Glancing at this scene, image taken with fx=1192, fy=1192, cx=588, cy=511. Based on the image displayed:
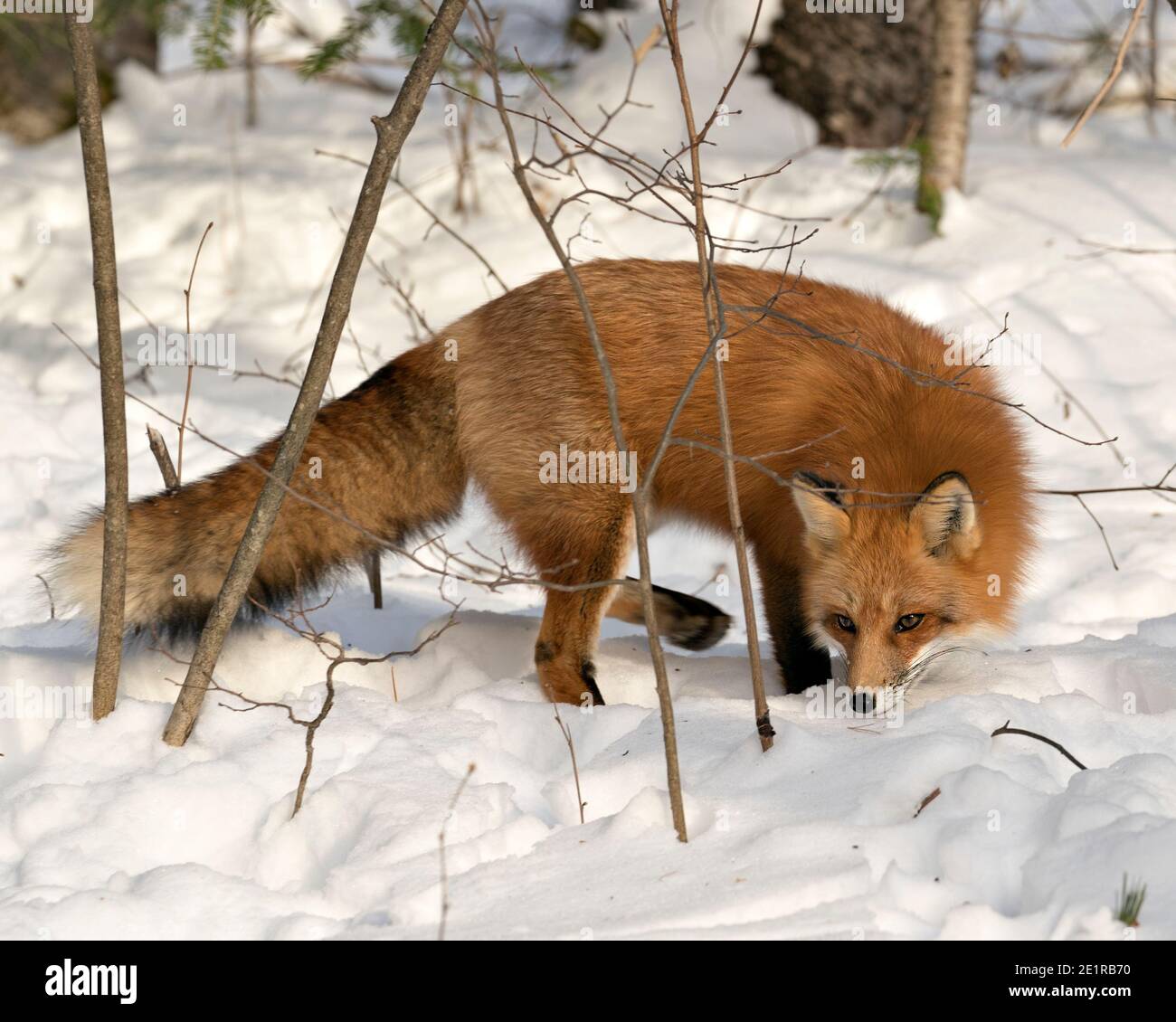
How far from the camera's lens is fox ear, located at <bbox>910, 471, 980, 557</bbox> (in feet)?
11.1

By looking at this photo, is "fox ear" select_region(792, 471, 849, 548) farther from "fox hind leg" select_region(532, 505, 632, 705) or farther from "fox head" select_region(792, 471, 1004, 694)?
"fox hind leg" select_region(532, 505, 632, 705)

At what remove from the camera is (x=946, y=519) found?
3.58 m

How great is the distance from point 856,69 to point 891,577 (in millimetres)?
5922

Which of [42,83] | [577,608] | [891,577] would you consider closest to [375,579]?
[577,608]

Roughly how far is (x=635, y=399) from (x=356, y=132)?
20.3ft

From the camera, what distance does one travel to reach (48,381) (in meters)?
6.80

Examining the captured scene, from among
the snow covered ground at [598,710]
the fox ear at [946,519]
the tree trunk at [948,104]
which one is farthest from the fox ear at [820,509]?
the tree trunk at [948,104]

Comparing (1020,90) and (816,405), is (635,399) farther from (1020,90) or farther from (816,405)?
(1020,90)

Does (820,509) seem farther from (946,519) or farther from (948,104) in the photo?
(948,104)

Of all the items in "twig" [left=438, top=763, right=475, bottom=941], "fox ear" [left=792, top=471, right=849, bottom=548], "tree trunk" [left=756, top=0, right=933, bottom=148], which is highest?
"tree trunk" [left=756, top=0, right=933, bottom=148]

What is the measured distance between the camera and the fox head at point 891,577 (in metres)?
3.62

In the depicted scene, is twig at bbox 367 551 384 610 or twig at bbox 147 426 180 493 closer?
twig at bbox 147 426 180 493

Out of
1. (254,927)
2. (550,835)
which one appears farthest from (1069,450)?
(254,927)

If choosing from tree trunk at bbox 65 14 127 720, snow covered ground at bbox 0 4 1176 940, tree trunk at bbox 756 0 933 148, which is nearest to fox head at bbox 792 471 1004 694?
snow covered ground at bbox 0 4 1176 940
